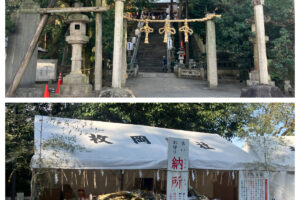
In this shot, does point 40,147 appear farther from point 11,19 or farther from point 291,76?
point 291,76

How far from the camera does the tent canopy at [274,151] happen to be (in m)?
6.98

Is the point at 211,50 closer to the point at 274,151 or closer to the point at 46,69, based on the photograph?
the point at 274,151

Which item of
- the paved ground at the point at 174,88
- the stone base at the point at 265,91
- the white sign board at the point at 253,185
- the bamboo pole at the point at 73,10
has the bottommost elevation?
the white sign board at the point at 253,185

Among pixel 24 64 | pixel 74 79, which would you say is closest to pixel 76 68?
pixel 74 79

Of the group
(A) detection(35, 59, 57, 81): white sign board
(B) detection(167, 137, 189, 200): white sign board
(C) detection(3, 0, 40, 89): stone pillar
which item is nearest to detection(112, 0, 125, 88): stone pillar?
(C) detection(3, 0, 40, 89): stone pillar

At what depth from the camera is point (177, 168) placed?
6023 mm

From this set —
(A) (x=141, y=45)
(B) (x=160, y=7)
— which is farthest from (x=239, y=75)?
(B) (x=160, y=7)

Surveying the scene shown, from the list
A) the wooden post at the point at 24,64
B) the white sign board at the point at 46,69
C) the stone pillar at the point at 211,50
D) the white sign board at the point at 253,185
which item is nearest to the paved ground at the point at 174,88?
the stone pillar at the point at 211,50

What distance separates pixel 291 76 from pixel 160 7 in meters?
16.7

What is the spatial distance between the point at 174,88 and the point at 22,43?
4.87m

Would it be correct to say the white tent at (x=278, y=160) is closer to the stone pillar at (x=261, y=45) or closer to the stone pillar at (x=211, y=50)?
the stone pillar at (x=261, y=45)

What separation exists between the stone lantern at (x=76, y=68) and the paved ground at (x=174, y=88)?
1.61 metres

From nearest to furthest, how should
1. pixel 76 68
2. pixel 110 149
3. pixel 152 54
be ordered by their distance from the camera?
1. pixel 110 149
2. pixel 76 68
3. pixel 152 54

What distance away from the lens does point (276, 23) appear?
9.54 meters
